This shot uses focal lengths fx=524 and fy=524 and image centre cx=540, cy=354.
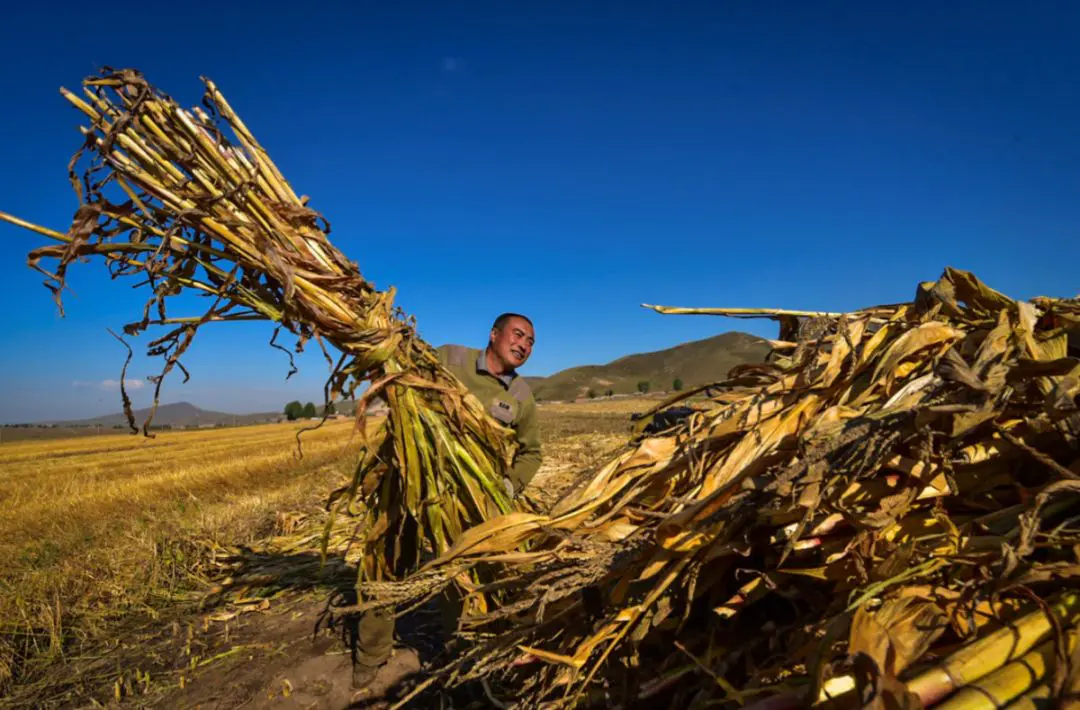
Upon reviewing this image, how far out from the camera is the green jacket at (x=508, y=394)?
3.37m

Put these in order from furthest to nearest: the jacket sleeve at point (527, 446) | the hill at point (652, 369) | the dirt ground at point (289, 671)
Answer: the hill at point (652, 369), the jacket sleeve at point (527, 446), the dirt ground at point (289, 671)

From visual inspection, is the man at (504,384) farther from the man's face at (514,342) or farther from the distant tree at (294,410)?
the distant tree at (294,410)

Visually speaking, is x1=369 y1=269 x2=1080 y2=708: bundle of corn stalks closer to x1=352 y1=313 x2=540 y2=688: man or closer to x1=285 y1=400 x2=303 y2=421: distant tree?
x1=352 y1=313 x2=540 y2=688: man

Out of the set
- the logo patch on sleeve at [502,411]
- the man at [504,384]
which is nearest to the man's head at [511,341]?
the man at [504,384]

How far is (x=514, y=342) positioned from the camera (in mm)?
3391

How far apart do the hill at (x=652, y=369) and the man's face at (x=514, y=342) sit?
93.7 m

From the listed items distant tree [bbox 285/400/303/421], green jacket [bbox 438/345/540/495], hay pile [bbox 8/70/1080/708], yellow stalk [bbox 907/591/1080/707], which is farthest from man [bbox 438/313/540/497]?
distant tree [bbox 285/400/303/421]

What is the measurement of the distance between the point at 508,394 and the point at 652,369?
120m

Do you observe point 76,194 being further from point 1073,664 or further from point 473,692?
point 1073,664

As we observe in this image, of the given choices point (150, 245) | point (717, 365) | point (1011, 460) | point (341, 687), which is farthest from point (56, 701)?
point (717, 365)

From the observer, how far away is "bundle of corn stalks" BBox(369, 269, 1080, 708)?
104 centimetres

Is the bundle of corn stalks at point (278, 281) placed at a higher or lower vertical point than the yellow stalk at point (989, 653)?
higher

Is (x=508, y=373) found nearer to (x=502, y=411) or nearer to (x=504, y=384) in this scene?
(x=504, y=384)

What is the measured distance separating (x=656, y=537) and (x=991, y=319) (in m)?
1.15
